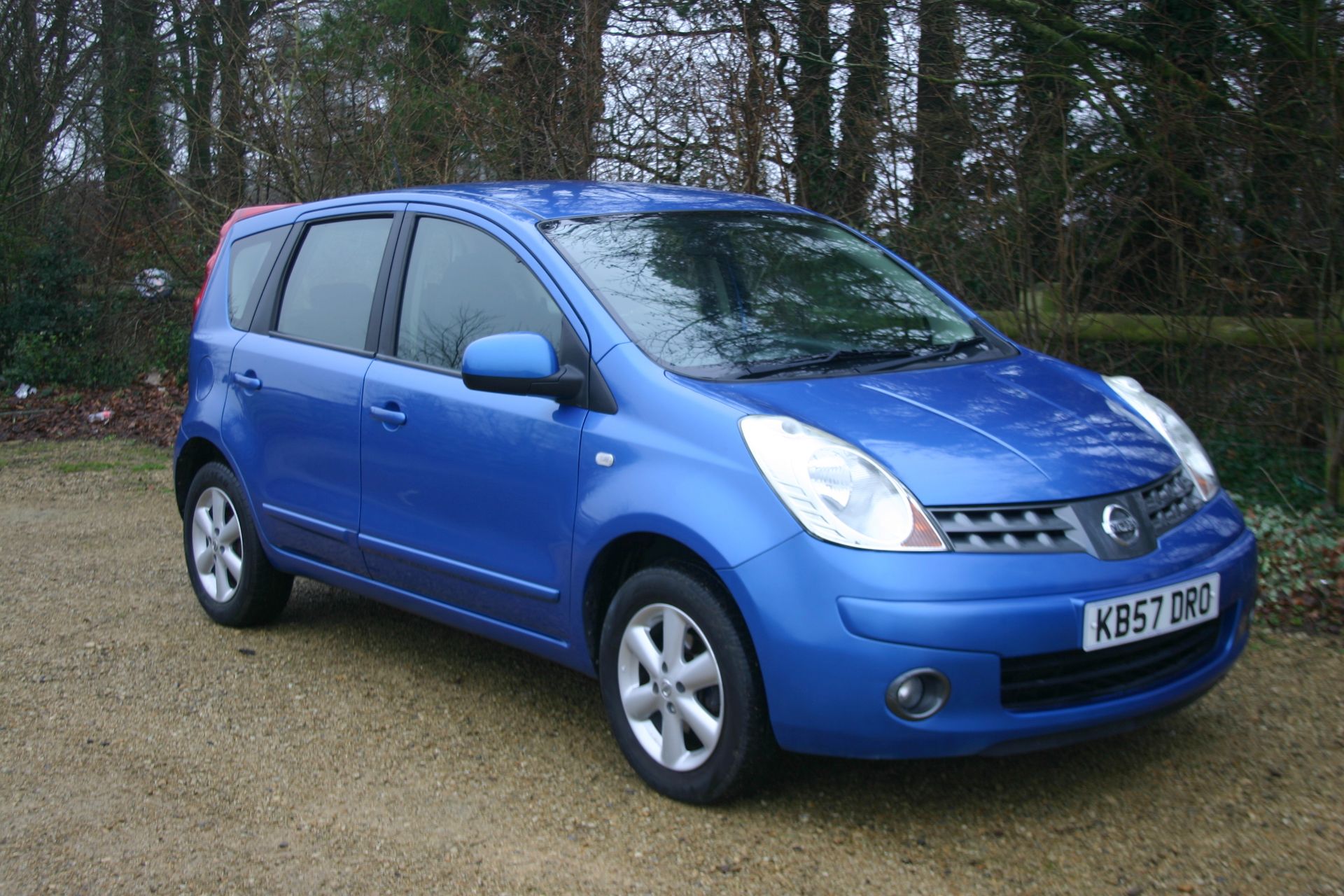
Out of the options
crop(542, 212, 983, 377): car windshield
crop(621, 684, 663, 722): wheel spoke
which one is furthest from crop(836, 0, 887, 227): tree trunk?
crop(621, 684, 663, 722): wheel spoke

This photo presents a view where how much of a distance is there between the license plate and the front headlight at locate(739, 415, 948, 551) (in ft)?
1.39

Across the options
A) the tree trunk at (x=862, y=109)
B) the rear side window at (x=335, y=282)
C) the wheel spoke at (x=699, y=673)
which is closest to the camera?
the wheel spoke at (x=699, y=673)

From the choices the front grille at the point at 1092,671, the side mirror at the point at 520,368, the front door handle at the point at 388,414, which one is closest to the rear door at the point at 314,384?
the front door handle at the point at 388,414

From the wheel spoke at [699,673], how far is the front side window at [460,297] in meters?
1.13

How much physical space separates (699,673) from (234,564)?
2730mm

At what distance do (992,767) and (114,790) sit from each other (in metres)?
2.53

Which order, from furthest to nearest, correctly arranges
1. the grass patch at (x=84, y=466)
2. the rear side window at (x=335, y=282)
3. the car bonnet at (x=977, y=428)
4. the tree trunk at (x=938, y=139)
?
the grass patch at (x=84, y=466) < the tree trunk at (x=938, y=139) < the rear side window at (x=335, y=282) < the car bonnet at (x=977, y=428)

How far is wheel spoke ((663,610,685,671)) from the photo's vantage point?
3662 millimetres

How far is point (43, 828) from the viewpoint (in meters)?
3.71

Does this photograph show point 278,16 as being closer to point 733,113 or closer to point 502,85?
point 502,85

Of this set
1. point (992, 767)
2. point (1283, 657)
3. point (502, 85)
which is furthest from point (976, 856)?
point (502, 85)

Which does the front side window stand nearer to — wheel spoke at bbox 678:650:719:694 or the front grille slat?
wheel spoke at bbox 678:650:719:694

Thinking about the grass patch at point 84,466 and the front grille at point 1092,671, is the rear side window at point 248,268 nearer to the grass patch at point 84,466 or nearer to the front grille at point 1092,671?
the front grille at point 1092,671

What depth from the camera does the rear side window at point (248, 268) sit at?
5645 mm
